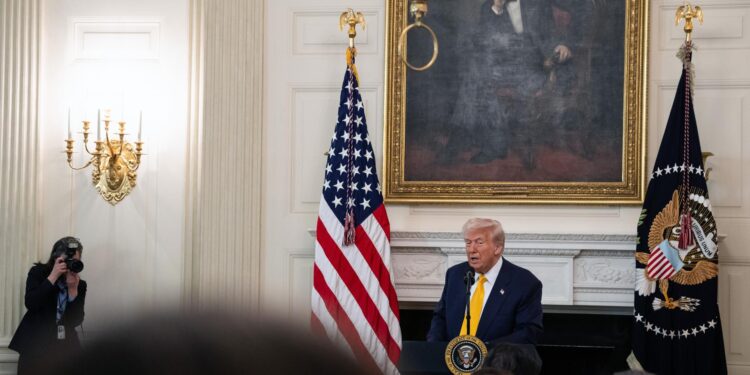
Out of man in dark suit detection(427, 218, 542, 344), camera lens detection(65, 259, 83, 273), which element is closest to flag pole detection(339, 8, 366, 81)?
man in dark suit detection(427, 218, 542, 344)

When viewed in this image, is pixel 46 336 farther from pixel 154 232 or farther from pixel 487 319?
pixel 487 319

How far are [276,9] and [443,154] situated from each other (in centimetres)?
182

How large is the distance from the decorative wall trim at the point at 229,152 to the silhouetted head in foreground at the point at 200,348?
682 cm

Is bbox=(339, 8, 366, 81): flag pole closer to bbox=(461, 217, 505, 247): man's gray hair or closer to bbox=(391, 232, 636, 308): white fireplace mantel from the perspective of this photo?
bbox=(391, 232, 636, 308): white fireplace mantel

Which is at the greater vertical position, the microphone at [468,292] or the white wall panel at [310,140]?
the white wall panel at [310,140]

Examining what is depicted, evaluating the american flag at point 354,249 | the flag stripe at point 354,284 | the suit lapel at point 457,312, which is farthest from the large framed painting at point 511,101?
the suit lapel at point 457,312

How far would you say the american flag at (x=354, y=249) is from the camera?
6746 millimetres

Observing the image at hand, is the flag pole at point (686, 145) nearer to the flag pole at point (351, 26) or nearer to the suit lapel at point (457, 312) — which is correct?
the suit lapel at point (457, 312)

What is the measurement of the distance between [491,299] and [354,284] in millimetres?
1622

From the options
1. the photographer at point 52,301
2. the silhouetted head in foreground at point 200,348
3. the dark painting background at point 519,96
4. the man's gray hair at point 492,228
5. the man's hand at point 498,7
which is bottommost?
the photographer at point 52,301

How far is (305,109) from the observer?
742 cm

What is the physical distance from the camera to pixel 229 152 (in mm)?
7422

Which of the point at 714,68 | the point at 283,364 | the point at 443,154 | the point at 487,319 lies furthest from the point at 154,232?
the point at 283,364

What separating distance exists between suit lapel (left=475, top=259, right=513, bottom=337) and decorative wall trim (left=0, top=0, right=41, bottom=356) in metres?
4.04
